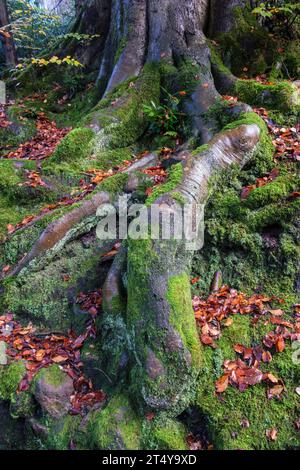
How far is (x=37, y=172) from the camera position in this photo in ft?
20.0

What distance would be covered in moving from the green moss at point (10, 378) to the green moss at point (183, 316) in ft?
6.04

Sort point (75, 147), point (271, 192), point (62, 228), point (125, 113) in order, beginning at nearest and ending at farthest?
1. point (271, 192)
2. point (62, 228)
3. point (75, 147)
4. point (125, 113)

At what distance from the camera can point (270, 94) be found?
20.0ft

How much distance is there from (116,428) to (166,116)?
15.7ft

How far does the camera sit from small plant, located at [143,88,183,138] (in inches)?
249

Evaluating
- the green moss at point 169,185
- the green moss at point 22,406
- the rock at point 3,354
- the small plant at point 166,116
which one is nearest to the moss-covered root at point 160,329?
the green moss at point 169,185

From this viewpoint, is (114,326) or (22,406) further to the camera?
(114,326)

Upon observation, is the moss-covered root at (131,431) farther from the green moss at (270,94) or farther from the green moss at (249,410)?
the green moss at (270,94)

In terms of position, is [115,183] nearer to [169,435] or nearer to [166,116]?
[166,116]

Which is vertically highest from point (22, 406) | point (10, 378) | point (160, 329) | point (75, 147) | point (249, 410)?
point (75, 147)

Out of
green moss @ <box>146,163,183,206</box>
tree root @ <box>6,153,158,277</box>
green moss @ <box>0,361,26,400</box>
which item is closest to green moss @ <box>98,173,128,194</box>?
tree root @ <box>6,153,158,277</box>

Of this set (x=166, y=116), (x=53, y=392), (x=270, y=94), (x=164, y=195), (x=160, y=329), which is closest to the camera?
(x=160, y=329)

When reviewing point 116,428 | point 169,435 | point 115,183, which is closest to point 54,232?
point 115,183
